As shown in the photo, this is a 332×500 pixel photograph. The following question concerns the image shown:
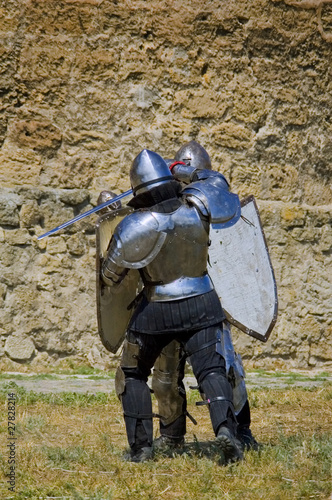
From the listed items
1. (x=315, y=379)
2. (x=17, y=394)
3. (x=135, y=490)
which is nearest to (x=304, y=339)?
(x=315, y=379)

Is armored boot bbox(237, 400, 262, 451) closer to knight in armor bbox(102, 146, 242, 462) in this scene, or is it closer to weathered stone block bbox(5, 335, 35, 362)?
knight in armor bbox(102, 146, 242, 462)

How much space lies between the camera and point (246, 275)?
594 cm

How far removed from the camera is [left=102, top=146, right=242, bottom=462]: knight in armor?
16.3ft

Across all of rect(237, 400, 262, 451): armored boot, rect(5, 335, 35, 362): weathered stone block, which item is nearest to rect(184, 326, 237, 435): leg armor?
rect(237, 400, 262, 451): armored boot

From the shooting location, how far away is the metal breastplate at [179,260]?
5035mm

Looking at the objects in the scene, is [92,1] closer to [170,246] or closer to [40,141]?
[40,141]

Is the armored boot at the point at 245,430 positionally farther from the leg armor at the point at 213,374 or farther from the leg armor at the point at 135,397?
the leg armor at the point at 135,397

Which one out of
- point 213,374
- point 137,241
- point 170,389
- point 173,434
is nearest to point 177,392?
point 170,389

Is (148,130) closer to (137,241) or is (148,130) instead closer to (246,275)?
(246,275)

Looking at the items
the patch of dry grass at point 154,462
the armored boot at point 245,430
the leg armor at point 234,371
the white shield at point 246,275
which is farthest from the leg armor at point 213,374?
the white shield at point 246,275

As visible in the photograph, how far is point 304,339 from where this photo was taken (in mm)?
9312

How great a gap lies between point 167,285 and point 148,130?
4.17 metres

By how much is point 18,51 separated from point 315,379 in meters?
3.69

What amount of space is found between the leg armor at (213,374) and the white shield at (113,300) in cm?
50
